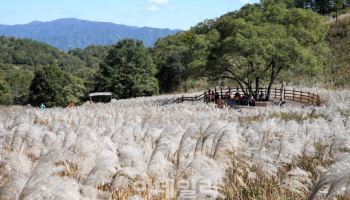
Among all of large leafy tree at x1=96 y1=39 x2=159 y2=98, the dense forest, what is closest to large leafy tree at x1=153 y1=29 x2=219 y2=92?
the dense forest

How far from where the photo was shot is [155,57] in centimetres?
8962

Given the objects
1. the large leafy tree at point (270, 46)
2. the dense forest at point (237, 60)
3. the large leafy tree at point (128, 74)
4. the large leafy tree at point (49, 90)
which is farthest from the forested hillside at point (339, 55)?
the large leafy tree at point (49, 90)

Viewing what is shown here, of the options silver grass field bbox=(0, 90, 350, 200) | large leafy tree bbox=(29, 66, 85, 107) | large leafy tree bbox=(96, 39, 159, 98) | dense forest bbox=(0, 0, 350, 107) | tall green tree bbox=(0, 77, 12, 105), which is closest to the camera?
silver grass field bbox=(0, 90, 350, 200)

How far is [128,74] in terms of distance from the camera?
2936 inches

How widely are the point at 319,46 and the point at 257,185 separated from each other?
42.9 metres

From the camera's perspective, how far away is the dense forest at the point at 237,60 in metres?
40.4

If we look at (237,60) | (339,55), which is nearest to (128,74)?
(339,55)

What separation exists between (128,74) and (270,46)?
38670mm

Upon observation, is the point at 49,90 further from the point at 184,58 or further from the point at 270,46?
the point at 270,46

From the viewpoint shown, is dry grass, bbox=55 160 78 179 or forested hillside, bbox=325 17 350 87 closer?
dry grass, bbox=55 160 78 179

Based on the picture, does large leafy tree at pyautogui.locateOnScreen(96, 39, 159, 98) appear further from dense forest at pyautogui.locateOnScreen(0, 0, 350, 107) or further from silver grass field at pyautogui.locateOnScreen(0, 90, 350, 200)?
silver grass field at pyautogui.locateOnScreen(0, 90, 350, 200)

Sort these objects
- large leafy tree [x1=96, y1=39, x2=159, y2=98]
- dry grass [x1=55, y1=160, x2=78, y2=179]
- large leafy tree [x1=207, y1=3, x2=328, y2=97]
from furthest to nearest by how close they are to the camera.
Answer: large leafy tree [x1=96, y1=39, x2=159, y2=98] → large leafy tree [x1=207, y1=3, x2=328, y2=97] → dry grass [x1=55, y1=160, x2=78, y2=179]

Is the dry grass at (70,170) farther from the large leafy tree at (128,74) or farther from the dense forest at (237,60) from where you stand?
the large leafy tree at (128,74)

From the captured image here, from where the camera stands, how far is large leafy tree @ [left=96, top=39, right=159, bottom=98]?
7350cm
